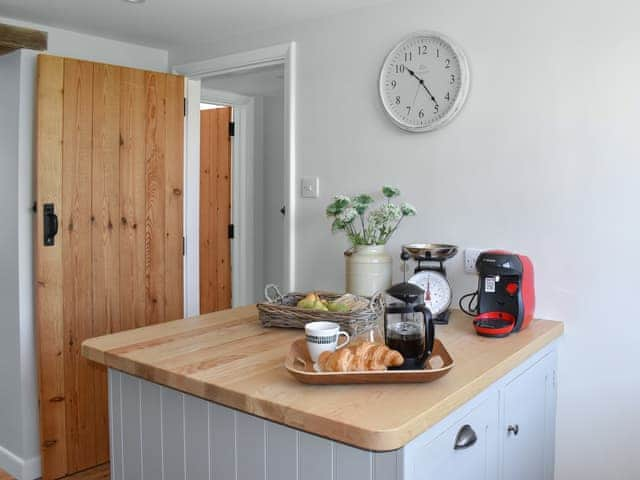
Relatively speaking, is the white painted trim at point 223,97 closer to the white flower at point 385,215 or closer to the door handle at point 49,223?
the door handle at point 49,223

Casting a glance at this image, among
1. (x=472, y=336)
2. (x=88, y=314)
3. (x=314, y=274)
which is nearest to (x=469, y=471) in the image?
(x=472, y=336)

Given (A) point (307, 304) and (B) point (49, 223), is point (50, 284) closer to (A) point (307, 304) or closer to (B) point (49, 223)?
(B) point (49, 223)

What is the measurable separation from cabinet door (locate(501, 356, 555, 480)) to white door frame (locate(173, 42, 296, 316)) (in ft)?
4.27

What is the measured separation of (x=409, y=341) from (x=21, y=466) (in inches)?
87.6

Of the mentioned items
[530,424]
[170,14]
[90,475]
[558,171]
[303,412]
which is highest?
[170,14]

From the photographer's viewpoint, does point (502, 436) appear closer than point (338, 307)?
Yes

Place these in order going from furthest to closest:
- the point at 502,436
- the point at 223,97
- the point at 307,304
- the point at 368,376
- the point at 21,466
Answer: the point at 223,97 < the point at 21,466 < the point at 307,304 < the point at 502,436 < the point at 368,376

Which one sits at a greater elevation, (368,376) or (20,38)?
(20,38)

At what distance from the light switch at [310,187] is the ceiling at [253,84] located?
43.2 inches

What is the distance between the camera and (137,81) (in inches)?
121

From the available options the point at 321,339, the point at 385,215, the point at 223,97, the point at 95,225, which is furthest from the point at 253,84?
the point at 321,339

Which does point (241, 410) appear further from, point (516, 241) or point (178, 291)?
point (178, 291)

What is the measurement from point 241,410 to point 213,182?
3.27 metres

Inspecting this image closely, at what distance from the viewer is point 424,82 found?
2451mm
